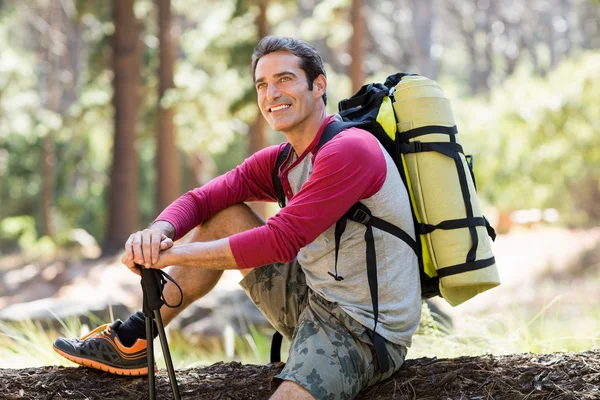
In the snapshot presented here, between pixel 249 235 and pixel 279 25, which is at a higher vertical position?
pixel 279 25

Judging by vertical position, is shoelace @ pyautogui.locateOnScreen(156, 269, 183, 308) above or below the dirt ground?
above

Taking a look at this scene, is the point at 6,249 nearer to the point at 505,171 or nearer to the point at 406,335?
the point at 505,171

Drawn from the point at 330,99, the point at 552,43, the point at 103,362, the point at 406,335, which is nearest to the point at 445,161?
the point at 406,335

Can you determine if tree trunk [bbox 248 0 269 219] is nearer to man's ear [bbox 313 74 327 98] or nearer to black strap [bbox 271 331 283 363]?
black strap [bbox 271 331 283 363]

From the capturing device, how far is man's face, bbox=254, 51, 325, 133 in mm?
3508

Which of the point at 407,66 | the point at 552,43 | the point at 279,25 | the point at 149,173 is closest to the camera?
the point at 279,25

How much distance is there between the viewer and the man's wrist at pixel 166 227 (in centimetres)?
354

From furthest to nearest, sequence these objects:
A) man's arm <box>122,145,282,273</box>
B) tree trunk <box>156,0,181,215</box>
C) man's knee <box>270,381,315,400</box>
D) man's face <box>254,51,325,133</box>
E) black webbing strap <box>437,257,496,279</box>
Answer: tree trunk <box>156,0,181,215</box>
man's arm <box>122,145,282,273</box>
man's face <box>254,51,325,133</box>
black webbing strap <box>437,257,496,279</box>
man's knee <box>270,381,315,400</box>

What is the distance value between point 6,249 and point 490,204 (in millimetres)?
14540

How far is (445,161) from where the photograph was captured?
11.1ft

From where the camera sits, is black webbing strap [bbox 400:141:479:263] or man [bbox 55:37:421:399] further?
black webbing strap [bbox 400:141:479:263]

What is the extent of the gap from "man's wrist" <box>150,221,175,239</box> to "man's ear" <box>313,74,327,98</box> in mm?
956

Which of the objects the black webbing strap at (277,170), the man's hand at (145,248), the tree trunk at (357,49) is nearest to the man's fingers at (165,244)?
the man's hand at (145,248)

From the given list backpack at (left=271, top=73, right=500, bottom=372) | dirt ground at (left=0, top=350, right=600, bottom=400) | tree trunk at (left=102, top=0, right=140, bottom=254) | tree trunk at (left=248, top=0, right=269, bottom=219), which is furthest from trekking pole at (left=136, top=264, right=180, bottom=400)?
tree trunk at (left=102, top=0, right=140, bottom=254)
